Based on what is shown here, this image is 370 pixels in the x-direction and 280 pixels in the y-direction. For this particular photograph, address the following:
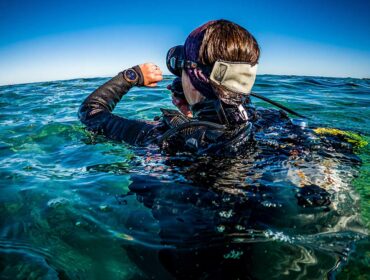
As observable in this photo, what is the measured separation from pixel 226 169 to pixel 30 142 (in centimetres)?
371

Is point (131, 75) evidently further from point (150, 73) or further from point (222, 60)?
point (222, 60)

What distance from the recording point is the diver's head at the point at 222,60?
2.01 metres

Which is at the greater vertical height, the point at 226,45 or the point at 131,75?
the point at 226,45

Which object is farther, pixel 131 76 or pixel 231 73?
pixel 131 76

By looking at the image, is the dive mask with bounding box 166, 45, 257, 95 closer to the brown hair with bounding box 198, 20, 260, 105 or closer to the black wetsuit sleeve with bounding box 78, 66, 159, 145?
the brown hair with bounding box 198, 20, 260, 105

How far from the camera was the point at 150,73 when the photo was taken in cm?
283

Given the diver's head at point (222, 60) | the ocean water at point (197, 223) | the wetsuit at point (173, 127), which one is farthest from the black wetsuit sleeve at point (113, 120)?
the diver's head at point (222, 60)

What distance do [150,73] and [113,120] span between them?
686 millimetres

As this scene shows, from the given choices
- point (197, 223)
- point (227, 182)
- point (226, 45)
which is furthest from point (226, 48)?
point (197, 223)

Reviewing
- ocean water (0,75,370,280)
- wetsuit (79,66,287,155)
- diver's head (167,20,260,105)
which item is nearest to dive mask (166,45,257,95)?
diver's head (167,20,260,105)

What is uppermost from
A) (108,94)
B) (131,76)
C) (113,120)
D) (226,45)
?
(226,45)

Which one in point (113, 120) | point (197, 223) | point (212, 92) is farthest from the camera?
point (113, 120)

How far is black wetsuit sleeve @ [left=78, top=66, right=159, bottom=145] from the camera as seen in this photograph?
2430 millimetres

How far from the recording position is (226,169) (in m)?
2.04
